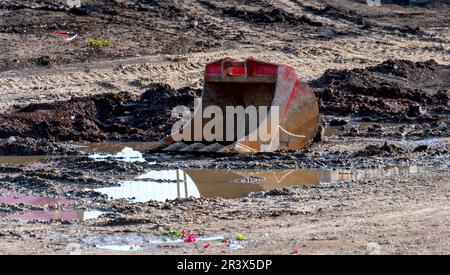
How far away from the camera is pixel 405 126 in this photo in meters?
16.8

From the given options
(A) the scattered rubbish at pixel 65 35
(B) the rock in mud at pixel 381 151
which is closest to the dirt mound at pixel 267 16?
(A) the scattered rubbish at pixel 65 35

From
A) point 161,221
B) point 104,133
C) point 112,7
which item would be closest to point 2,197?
point 161,221

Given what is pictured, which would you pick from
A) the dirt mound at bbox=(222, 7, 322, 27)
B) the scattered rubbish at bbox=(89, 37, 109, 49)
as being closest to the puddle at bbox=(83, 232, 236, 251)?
the scattered rubbish at bbox=(89, 37, 109, 49)

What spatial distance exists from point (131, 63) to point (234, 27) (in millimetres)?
4945

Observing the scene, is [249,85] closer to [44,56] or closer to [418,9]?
[44,56]

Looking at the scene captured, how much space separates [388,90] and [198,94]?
10.00 ft

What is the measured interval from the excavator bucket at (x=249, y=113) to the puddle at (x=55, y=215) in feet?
10.7

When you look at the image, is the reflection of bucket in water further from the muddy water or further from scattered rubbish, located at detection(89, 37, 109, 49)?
scattered rubbish, located at detection(89, 37, 109, 49)

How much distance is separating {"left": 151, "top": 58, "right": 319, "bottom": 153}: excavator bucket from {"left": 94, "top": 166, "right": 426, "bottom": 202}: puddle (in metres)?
0.82

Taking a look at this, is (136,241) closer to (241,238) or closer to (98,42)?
(241,238)

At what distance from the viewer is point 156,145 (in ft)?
50.2

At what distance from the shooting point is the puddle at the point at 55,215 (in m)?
11.1

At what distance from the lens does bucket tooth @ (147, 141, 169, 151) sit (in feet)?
48.7

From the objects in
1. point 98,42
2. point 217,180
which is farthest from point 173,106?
point 98,42
